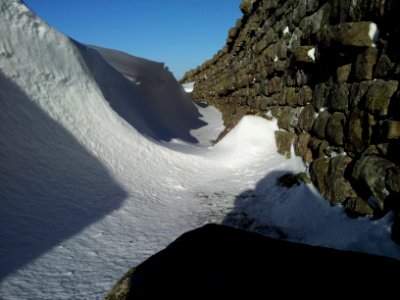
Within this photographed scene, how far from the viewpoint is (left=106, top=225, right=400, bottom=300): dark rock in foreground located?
1.81 metres

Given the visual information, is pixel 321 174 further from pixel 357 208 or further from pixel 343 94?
pixel 343 94

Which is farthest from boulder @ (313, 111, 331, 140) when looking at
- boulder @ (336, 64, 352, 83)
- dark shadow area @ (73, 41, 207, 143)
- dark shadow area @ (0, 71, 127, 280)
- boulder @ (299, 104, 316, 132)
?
dark shadow area @ (73, 41, 207, 143)

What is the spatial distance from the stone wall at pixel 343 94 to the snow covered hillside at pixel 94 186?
454 mm

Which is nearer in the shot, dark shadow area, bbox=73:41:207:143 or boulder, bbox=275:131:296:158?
boulder, bbox=275:131:296:158

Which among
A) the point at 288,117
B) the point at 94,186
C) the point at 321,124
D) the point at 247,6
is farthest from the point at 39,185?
the point at 247,6

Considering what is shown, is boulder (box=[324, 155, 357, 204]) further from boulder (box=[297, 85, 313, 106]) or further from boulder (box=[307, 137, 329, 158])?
→ boulder (box=[297, 85, 313, 106])

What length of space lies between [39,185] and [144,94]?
32.2ft

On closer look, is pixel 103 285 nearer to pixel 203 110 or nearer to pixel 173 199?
pixel 173 199

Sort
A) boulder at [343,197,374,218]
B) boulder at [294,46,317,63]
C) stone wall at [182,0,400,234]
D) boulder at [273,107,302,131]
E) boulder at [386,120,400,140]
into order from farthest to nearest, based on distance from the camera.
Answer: boulder at [273,107,302,131] < boulder at [294,46,317,63] < boulder at [343,197,374,218] < stone wall at [182,0,400,234] < boulder at [386,120,400,140]

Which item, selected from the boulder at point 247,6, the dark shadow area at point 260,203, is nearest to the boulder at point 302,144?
the dark shadow area at point 260,203

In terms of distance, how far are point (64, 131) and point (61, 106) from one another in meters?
0.80

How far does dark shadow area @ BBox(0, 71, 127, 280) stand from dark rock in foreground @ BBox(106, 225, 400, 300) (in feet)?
6.47

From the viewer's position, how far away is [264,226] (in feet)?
14.9

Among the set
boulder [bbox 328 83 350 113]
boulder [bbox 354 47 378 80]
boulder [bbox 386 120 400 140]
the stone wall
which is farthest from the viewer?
boulder [bbox 328 83 350 113]
